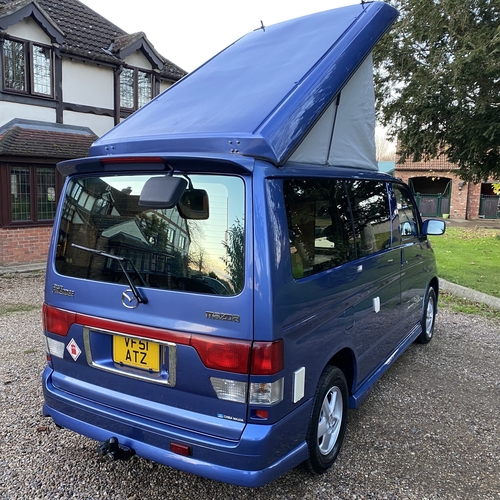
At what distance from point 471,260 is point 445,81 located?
14.8ft

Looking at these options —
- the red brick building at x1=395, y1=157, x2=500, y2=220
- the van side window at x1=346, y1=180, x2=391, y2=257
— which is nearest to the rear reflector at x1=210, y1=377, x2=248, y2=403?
the van side window at x1=346, y1=180, x2=391, y2=257

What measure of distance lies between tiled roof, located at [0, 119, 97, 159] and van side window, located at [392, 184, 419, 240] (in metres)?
8.54

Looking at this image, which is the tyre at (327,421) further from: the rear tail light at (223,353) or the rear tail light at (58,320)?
the rear tail light at (58,320)

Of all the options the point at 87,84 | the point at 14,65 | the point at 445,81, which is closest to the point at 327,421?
the point at 445,81

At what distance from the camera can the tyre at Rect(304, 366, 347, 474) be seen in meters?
2.68

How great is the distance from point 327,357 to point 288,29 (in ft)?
9.22

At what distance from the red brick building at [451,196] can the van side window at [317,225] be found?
24.6 m

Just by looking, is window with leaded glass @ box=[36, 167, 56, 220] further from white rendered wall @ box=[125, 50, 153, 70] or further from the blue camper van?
the blue camper van

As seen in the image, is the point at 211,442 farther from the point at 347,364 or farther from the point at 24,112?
the point at 24,112

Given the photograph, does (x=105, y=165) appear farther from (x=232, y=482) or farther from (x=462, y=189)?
(x=462, y=189)

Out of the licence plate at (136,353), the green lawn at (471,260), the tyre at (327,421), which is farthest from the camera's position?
the green lawn at (471,260)

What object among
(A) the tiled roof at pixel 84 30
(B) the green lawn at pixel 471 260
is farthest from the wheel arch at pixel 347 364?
(A) the tiled roof at pixel 84 30

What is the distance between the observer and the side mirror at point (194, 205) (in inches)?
93.9

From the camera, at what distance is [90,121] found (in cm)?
1238
